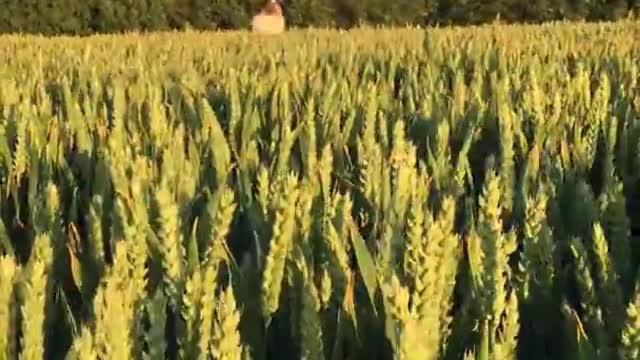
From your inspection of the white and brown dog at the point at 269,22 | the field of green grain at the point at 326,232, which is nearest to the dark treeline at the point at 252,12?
the white and brown dog at the point at 269,22

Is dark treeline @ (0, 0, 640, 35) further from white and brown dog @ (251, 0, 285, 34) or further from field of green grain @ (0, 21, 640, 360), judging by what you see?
field of green grain @ (0, 21, 640, 360)

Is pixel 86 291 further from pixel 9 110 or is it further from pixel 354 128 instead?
pixel 9 110

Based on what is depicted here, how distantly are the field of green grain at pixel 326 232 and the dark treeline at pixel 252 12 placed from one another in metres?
11.8

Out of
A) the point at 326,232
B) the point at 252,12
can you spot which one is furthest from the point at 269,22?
the point at 326,232

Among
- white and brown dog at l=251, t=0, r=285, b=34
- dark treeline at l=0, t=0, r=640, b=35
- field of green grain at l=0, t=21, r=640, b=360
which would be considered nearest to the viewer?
field of green grain at l=0, t=21, r=640, b=360

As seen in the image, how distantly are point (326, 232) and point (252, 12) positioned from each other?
46.2ft

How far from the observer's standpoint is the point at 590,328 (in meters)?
0.91

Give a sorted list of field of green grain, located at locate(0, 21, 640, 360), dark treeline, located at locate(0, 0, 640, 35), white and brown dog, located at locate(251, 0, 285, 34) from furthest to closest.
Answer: dark treeline, located at locate(0, 0, 640, 35)
white and brown dog, located at locate(251, 0, 285, 34)
field of green grain, located at locate(0, 21, 640, 360)

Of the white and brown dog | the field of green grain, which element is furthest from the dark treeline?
the field of green grain

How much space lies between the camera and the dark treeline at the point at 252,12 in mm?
13516

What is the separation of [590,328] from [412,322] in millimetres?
275

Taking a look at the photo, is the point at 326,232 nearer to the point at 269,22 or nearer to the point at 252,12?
the point at 269,22

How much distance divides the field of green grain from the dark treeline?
11.8 meters

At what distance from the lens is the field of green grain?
0.84m
